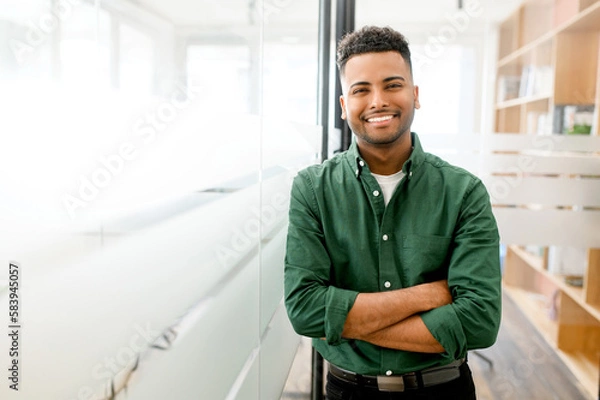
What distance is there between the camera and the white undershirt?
1391 mm

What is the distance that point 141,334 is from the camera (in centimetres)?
62

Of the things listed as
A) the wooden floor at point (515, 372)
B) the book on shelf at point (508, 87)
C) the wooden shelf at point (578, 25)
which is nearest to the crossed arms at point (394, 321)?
the wooden floor at point (515, 372)

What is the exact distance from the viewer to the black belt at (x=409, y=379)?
4.29 feet

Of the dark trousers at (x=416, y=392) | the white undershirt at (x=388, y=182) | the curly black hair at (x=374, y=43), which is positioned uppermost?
the curly black hair at (x=374, y=43)

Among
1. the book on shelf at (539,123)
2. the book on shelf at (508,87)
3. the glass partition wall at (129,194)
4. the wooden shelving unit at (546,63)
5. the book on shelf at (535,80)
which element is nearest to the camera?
the glass partition wall at (129,194)

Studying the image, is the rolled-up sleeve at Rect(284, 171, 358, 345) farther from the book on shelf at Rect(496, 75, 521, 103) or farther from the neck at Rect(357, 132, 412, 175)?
the book on shelf at Rect(496, 75, 521, 103)

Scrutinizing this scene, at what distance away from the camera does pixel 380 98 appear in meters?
1.35

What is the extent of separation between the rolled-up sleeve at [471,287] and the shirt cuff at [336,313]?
0.61 ft

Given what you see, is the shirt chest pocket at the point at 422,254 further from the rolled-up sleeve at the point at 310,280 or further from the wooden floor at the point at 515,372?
the wooden floor at the point at 515,372

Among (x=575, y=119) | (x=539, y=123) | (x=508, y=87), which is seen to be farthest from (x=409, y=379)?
(x=508, y=87)

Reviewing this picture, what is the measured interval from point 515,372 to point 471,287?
2.27m

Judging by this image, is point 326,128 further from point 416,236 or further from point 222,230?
point 222,230

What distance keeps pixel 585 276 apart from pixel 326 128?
173 cm

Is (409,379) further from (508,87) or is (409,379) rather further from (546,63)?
(508,87)
